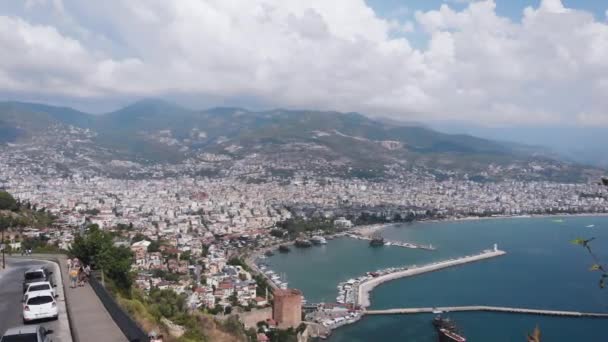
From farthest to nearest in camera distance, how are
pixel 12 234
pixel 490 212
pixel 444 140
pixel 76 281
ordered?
pixel 444 140, pixel 490 212, pixel 12 234, pixel 76 281

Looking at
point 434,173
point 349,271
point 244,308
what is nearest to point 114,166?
point 434,173

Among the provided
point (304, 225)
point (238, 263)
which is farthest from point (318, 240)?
point (238, 263)

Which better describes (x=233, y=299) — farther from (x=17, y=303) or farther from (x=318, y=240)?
(x=318, y=240)

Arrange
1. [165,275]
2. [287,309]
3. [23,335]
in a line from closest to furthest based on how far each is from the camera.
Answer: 1. [23,335]
2. [287,309]
3. [165,275]

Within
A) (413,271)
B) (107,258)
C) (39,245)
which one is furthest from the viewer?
(413,271)

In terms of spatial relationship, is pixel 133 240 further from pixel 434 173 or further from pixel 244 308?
pixel 434 173

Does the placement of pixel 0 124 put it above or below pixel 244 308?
above

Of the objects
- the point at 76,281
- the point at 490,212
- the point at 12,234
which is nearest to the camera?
the point at 76,281
